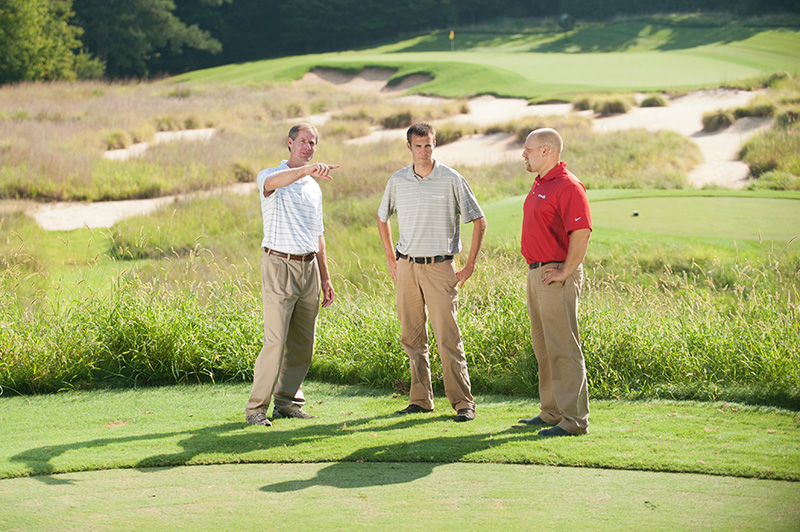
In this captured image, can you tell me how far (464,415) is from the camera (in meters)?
5.14

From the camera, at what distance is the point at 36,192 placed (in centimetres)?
1536

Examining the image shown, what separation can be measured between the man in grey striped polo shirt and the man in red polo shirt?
0.49 metres

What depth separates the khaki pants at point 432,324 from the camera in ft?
16.7

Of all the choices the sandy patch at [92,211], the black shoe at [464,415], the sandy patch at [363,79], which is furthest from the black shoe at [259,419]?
the sandy patch at [363,79]

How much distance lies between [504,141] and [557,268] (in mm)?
17161

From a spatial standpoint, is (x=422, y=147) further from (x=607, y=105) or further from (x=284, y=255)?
(x=607, y=105)

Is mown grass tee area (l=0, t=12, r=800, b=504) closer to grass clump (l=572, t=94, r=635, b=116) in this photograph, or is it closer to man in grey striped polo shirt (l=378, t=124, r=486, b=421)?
man in grey striped polo shirt (l=378, t=124, r=486, b=421)

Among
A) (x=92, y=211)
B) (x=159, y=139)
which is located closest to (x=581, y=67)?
(x=159, y=139)

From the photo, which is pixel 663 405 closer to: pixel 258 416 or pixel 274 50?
pixel 258 416

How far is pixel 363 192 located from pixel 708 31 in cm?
3310

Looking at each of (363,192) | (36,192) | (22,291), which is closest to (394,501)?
(22,291)

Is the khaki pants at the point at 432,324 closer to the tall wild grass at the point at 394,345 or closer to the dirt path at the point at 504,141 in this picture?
the tall wild grass at the point at 394,345

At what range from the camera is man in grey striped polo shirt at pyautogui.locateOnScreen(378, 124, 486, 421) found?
5070 mm

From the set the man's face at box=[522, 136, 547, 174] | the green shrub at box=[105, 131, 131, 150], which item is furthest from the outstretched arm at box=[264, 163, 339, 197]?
the green shrub at box=[105, 131, 131, 150]
